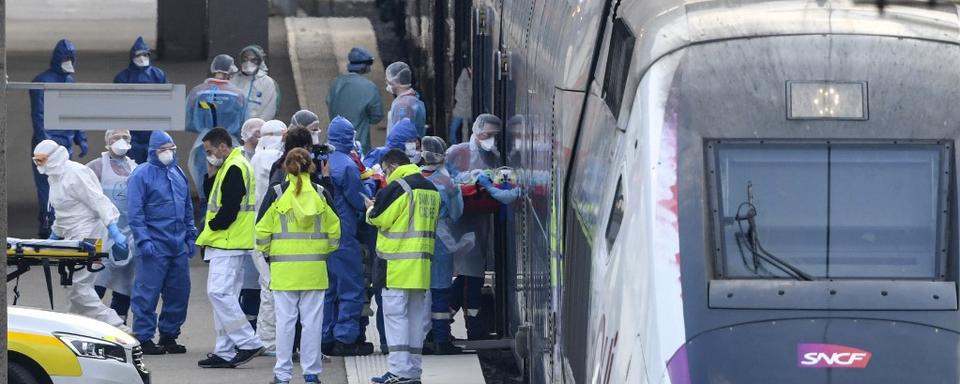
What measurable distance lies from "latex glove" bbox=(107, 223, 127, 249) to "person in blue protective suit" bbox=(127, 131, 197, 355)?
176mm

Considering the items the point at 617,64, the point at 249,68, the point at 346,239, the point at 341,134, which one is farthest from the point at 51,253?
the point at 617,64

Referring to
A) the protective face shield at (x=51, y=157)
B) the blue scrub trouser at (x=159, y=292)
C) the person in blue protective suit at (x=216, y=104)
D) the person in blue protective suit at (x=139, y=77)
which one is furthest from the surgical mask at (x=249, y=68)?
the blue scrub trouser at (x=159, y=292)

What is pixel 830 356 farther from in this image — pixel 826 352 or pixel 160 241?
pixel 160 241

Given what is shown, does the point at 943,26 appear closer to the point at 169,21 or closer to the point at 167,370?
the point at 167,370

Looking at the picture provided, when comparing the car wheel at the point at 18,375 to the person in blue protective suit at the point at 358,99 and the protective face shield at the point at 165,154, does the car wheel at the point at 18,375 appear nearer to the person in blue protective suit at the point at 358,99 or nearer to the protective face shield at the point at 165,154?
the protective face shield at the point at 165,154

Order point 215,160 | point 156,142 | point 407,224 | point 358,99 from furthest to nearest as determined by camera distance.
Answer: point 358,99
point 156,142
point 215,160
point 407,224

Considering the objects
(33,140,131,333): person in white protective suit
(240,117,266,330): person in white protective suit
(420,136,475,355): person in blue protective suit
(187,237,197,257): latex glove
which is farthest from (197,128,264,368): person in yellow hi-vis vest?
(420,136,475,355): person in blue protective suit

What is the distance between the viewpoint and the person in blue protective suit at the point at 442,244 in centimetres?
1338

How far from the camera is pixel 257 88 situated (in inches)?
726

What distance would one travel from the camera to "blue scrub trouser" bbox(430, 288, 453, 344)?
13898 mm

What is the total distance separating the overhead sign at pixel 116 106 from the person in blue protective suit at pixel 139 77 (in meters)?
11.6

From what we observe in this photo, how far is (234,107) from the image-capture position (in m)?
17.7

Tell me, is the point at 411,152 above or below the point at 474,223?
above

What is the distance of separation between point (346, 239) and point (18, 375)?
3.30 meters
